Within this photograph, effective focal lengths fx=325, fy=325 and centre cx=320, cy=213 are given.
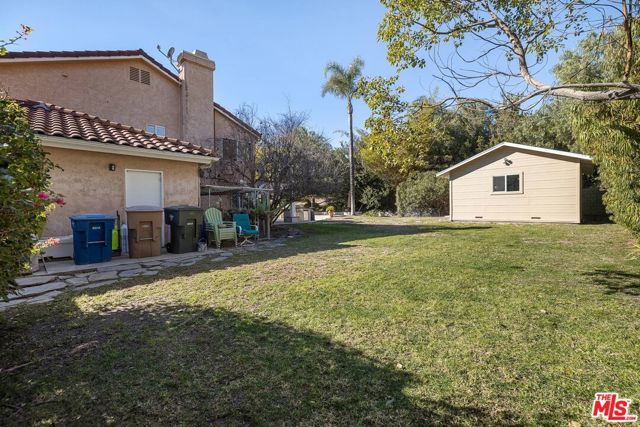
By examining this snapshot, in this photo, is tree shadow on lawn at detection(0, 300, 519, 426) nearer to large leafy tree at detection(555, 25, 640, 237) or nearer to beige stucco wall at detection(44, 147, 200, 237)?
beige stucco wall at detection(44, 147, 200, 237)

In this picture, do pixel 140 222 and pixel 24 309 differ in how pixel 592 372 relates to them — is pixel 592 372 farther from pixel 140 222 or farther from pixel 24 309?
pixel 140 222

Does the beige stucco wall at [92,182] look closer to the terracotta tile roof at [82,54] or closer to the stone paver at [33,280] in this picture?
the stone paver at [33,280]

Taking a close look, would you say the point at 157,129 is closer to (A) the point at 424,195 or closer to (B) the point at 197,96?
(B) the point at 197,96

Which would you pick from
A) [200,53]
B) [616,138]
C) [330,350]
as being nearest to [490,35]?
[616,138]

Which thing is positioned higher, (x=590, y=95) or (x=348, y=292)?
(x=590, y=95)

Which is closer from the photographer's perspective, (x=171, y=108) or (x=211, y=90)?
(x=171, y=108)

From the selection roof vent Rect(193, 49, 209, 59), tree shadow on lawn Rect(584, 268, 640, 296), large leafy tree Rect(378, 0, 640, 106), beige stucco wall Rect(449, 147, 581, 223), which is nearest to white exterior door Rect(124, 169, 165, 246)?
large leafy tree Rect(378, 0, 640, 106)

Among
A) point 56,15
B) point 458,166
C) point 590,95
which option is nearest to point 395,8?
point 590,95

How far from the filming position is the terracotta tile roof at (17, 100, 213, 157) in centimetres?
734

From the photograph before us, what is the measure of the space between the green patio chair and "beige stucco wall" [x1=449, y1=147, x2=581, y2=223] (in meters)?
13.0

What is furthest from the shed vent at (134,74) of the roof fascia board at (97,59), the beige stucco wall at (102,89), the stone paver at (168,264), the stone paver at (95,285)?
the stone paver at (95,285)

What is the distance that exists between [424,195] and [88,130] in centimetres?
1910

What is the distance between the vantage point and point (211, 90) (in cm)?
1525

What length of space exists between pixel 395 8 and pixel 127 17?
787 cm
